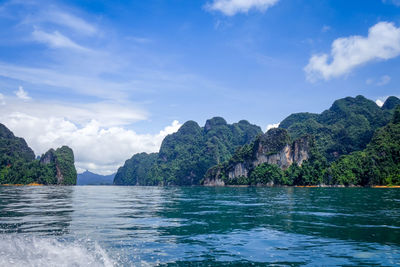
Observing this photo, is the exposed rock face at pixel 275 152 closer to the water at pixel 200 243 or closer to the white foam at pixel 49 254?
the water at pixel 200 243

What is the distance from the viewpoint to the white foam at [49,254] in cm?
984

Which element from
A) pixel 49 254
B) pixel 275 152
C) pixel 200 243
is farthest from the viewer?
pixel 275 152

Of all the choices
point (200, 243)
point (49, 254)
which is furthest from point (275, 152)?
point (49, 254)

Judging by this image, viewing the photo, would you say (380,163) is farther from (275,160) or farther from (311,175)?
(275,160)

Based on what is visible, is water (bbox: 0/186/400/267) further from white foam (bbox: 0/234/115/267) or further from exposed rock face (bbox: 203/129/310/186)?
exposed rock face (bbox: 203/129/310/186)

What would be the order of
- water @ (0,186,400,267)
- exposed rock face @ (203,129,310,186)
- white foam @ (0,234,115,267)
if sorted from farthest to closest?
exposed rock face @ (203,129,310,186) < water @ (0,186,400,267) < white foam @ (0,234,115,267)

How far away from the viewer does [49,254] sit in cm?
1078

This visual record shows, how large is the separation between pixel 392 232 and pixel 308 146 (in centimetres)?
16660

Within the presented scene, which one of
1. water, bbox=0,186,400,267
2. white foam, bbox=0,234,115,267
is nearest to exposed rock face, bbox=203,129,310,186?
water, bbox=0,186,400,267

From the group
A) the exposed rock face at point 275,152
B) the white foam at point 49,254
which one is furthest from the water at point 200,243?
the exposed rock face at point 275,152

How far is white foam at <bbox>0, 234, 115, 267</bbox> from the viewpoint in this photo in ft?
32.3

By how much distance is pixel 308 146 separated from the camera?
173250 millimetres

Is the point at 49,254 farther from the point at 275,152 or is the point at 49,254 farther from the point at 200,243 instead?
the point at 275,152

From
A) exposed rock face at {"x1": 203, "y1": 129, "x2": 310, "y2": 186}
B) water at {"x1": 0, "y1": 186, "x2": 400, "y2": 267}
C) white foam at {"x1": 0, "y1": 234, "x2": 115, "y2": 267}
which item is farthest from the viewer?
exposed rock face at {"x1": 203, "y1": 129, "x2": 310, "y2": 186}
